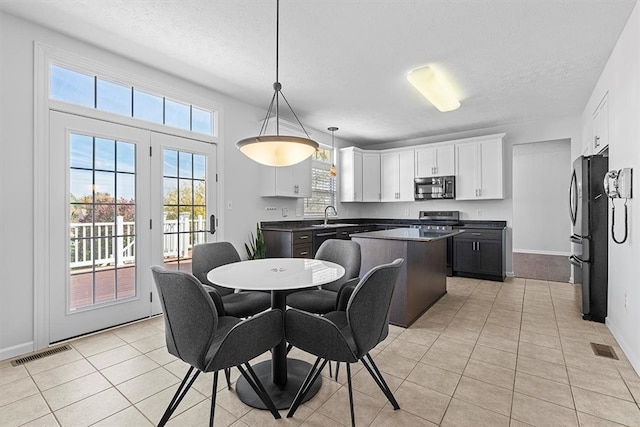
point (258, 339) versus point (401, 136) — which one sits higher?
point (401, 136)

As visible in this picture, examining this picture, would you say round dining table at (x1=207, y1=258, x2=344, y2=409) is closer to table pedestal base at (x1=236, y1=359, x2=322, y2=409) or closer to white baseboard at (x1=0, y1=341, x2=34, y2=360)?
table pedestal base at (x1=236, y1=359, x2=322, y2=409)

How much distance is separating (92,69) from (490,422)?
4.00 metres

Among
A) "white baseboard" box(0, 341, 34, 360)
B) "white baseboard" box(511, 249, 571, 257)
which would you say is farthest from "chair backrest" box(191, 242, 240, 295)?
"white baseboard" box(511, 249, 571, 257)

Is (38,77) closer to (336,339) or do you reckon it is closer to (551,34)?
(336,339)

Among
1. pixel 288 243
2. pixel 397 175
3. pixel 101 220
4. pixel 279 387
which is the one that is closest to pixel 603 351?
pixel 279 387

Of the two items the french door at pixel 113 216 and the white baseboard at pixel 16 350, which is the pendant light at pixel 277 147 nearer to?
the french door at pixel 113 216

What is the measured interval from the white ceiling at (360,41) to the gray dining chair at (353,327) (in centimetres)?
192

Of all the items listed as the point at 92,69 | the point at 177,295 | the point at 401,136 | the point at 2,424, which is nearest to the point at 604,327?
the point at 177,295

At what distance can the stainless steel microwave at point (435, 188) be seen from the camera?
18.5ft

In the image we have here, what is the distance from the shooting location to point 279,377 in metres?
2.05

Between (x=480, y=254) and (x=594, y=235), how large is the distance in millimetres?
2033

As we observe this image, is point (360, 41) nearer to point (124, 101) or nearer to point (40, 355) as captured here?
point (124, 101)

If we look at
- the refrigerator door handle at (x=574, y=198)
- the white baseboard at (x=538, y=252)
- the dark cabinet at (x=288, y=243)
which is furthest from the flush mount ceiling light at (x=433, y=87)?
the white baseboard at (x=538, y=252)

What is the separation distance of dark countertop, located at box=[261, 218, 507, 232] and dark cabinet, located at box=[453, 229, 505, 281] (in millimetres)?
172
